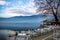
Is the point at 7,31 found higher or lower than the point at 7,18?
lower

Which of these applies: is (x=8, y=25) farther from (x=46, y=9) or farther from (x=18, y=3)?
(x=46, y=9)

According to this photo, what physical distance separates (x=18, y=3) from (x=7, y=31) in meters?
0.45

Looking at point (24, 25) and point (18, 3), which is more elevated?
point (18, 3)

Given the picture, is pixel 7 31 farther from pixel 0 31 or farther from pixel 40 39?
pixel 40 39

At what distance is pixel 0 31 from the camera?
74.8 inches

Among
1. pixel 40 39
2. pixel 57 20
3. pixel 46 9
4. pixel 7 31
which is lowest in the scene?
pixel 40 39

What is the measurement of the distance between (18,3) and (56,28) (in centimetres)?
67

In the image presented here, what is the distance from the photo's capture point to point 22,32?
1.86 metres

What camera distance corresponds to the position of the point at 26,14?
189cm

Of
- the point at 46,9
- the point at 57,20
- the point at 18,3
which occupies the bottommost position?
the point at 57,20

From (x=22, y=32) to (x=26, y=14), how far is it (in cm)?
27

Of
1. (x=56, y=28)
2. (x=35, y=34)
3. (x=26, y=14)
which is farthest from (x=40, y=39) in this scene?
(x=26, y=14)

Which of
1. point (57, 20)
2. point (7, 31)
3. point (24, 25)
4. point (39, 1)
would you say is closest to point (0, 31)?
point (7, 31)

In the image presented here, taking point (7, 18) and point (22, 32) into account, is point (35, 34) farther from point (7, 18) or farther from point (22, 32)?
point (7, 18)
